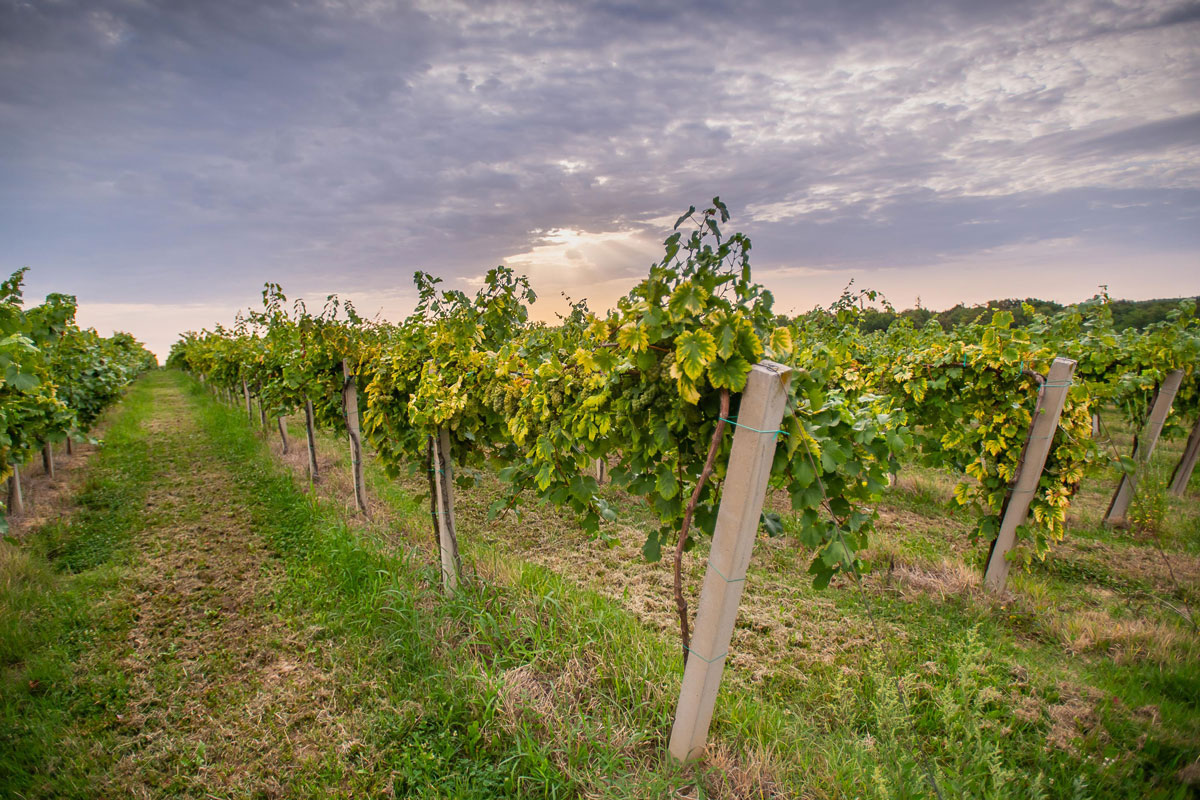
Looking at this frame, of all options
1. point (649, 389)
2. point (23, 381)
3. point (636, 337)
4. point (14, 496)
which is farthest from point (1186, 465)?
point (14, 496)

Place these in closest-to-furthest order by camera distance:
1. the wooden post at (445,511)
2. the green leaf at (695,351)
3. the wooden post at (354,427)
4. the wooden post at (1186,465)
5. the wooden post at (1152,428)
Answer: the green leaf at (695,351), the wooden post at (445,511), the wooden post at (1152,428), the wooden post at (354,427), the wooden post at (1186,465)

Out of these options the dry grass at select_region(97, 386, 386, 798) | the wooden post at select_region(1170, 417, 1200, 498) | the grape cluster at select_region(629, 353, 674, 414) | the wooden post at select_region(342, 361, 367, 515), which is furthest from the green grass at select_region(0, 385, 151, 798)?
the wooden post at select_region(1170, 417, 1200, 498)

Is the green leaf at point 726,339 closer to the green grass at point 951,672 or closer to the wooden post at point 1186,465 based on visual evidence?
the green grass at point 951,672

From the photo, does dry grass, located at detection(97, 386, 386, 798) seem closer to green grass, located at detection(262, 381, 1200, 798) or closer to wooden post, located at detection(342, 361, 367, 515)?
wooden post, located at detection(342, 361, 367, 515)

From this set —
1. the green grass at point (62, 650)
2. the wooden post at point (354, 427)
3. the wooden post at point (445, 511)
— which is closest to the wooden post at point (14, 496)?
the green grass at point (62, 650)

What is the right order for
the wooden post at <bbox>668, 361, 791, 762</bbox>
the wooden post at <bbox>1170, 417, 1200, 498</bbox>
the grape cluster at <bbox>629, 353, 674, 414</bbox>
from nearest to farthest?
1. the wooden post at <bbox>668, 361, 791, 762</bbox>
2. the grape cluster at <bbox>629, 353, 674, 414</bbox>
3. the wooden post at <bbox>1170, 417, 1200, 498</bbox>

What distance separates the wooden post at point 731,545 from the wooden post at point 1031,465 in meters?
3.39

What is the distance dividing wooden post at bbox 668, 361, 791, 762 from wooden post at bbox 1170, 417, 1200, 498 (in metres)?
8.60

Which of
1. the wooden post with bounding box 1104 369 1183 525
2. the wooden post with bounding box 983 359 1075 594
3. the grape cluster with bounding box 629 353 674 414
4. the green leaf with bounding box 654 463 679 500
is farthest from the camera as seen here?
the wooden post with bounding box 1104 369 1183 525

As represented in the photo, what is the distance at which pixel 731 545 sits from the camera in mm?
2158

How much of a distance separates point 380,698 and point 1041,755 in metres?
3.64

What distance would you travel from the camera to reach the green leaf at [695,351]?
6.16 ft

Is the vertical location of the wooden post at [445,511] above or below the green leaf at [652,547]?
below

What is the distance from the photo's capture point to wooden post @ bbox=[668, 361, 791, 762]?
6.50ft
